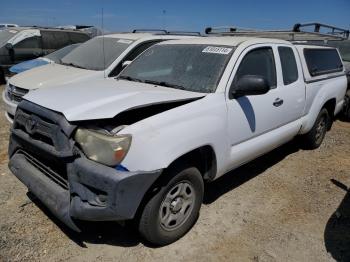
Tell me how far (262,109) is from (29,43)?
30.9 ft

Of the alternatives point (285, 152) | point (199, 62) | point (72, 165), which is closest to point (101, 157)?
point (72, 165)

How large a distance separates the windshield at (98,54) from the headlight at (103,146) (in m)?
3.67

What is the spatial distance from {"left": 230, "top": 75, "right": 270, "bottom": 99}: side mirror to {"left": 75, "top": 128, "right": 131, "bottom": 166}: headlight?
55.8 inches

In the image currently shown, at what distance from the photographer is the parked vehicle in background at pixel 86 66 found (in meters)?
6.03

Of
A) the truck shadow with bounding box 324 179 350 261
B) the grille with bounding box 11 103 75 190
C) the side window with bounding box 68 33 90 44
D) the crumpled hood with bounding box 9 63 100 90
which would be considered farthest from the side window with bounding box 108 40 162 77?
the side window with bounding box 68 33 90 44

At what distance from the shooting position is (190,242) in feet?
11.3

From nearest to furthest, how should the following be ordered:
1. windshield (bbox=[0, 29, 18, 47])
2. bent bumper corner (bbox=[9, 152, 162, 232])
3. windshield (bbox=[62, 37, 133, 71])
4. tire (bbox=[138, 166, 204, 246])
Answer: bent bumper corner (bbox=[9, 152, 162, 232])
tire (bbox=[138, 166, 204, 246])
windshield (bbox=[62, 37, 133, 71])
windshield (bbox=[0, 29, 18, 47])

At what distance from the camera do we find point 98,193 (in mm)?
2846

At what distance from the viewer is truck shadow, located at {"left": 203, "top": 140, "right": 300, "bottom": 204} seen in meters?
4.47

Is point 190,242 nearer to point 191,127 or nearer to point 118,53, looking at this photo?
point 191,127

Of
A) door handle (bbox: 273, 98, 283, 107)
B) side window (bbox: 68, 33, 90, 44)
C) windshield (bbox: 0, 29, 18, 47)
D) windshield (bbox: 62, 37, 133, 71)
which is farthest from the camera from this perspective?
side window (bbox: 68, 33, 90, 44)

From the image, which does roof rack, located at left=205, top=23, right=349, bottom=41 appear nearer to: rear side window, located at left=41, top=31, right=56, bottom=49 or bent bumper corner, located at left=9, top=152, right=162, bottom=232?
bent bumper corner, located at left=9, top=152, right=162, bottom=232

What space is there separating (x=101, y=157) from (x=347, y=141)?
552 centimetres

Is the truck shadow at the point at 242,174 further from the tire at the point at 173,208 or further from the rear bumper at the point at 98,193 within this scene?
the rear bumper at the point at 98,193
